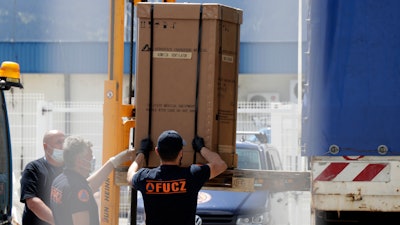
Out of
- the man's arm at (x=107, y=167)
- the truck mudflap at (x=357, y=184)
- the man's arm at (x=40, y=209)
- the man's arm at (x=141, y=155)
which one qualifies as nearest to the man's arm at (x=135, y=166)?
the man's arm at (x=141, y=155)

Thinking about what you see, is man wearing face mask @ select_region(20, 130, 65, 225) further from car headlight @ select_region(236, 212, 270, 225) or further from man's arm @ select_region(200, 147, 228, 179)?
car headlight @ select_region(236, 212, 270, 225)

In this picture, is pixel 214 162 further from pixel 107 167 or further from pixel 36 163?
pixel 36 163

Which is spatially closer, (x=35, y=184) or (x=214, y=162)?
(x=214, y=162)

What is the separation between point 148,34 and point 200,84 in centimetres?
52

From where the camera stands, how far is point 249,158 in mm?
9523

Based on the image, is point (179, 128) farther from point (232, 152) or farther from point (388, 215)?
point (388, 215)

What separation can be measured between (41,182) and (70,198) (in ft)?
2.65

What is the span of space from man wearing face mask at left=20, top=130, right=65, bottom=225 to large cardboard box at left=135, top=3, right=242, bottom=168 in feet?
2.67

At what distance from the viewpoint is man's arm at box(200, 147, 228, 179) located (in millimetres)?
4996

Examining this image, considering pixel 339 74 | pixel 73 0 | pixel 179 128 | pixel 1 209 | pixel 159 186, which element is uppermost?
pixel 73 0

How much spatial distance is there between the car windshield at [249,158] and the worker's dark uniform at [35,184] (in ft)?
13.1

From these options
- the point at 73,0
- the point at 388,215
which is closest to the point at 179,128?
the point at 388,215

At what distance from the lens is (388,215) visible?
491 centimetres

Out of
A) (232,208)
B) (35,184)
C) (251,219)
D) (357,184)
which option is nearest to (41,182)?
(35,184)
